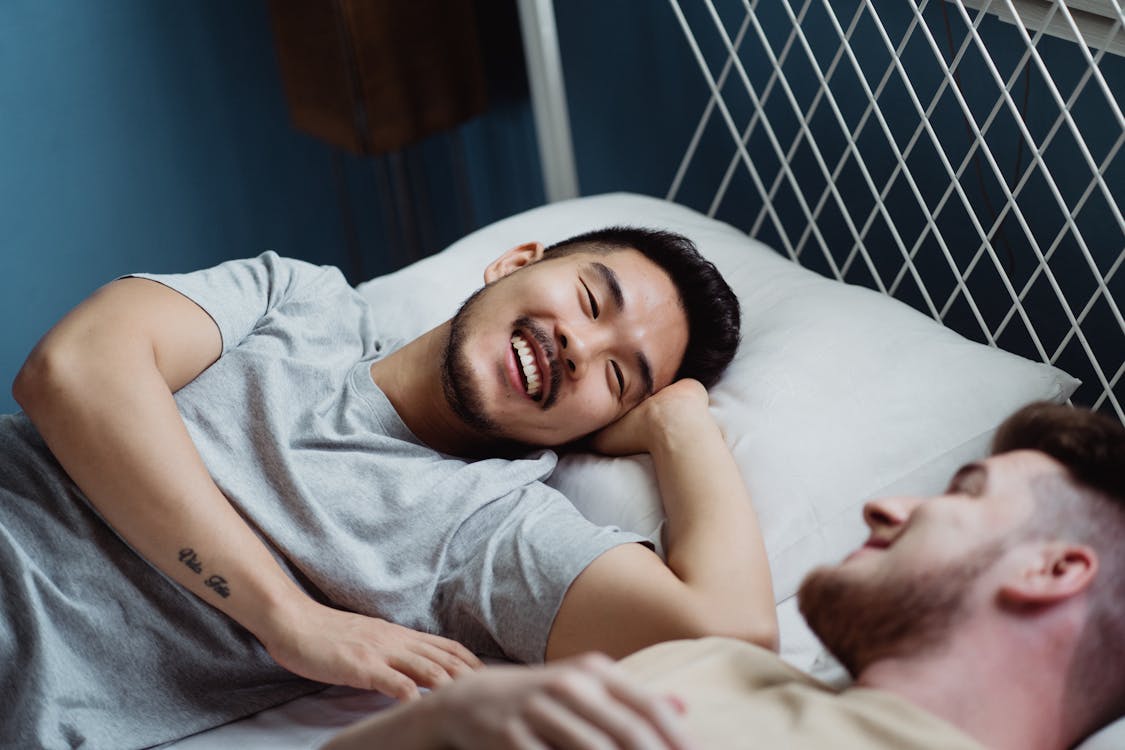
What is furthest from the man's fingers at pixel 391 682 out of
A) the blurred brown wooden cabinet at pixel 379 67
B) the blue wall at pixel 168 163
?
the blue wall at pixel 168 163

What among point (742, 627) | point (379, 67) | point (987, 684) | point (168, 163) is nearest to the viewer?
point (987, 684)

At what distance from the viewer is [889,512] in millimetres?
950

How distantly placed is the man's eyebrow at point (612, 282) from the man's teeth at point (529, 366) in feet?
0.39

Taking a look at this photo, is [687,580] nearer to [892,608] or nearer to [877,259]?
[892,608]

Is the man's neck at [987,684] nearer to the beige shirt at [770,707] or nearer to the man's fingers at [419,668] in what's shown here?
the beige shirt at [770,707]

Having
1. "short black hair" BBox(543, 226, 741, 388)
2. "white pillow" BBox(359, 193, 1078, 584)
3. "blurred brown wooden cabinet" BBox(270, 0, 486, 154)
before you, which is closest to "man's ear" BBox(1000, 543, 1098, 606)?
"white pillow" BBox(359, 193, 1078, 584)

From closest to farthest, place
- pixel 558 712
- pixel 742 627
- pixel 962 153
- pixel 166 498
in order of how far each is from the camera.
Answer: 1. pixel 558 712
2. pixel 742 627
3. pixel 166 498
4. pixel 962 153

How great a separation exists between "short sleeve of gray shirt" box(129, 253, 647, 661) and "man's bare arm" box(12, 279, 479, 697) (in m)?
0.03

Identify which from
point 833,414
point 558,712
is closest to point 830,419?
point 833,414

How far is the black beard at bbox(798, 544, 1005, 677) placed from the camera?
2.86 ft

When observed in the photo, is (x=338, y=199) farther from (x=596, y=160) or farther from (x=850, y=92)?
(x=850, y=92)

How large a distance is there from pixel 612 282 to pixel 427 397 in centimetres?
27

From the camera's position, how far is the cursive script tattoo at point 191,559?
1224 millimetres

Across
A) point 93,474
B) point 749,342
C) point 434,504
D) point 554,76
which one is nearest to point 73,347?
point 93,474
